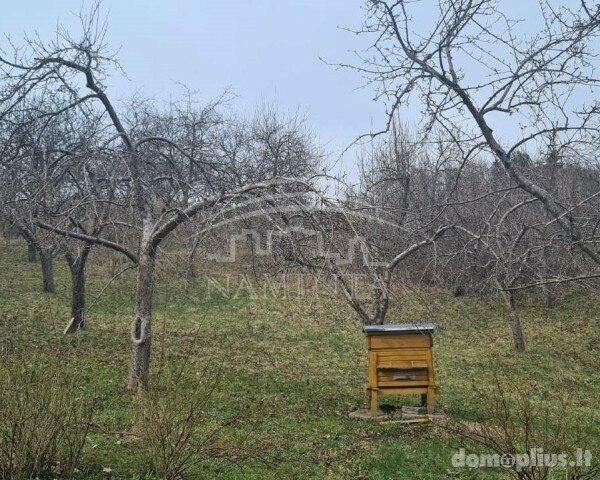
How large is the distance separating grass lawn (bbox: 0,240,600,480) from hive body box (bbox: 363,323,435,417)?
0.51 meters

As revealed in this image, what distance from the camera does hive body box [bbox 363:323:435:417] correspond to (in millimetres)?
7629

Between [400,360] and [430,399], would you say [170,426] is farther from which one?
[430,399]

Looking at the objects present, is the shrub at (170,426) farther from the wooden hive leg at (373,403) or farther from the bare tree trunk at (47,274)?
the bare tree trunk at (47,274)

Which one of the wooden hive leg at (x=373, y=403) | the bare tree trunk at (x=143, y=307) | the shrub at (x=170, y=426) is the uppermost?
the bare tree trunk at (x=143, y=307)

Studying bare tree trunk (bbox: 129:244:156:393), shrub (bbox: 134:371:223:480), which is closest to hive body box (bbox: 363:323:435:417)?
bare tree trunk (bbox: 129:244:156:393)

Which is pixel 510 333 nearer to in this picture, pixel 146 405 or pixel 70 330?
pixel 70 330

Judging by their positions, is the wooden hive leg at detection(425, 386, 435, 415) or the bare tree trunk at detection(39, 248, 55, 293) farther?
the bare tree trunk at detection(39, 248, 55, 293)

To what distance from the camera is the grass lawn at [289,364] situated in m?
5.71

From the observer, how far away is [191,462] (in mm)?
4910

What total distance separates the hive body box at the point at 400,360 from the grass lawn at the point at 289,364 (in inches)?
20.2

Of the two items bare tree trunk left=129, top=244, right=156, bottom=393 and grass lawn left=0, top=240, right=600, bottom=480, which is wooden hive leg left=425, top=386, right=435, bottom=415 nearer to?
grass lawn left=0, top=240, right=600, bottom=480

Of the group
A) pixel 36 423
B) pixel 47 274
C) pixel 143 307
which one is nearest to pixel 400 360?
pixel 143 307

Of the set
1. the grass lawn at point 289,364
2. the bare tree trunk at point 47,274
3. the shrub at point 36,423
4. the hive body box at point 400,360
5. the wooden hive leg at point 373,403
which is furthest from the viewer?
the bare tree trunk at point 47,274

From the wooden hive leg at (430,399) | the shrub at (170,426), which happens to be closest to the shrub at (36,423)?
the shrub at (170,426)
